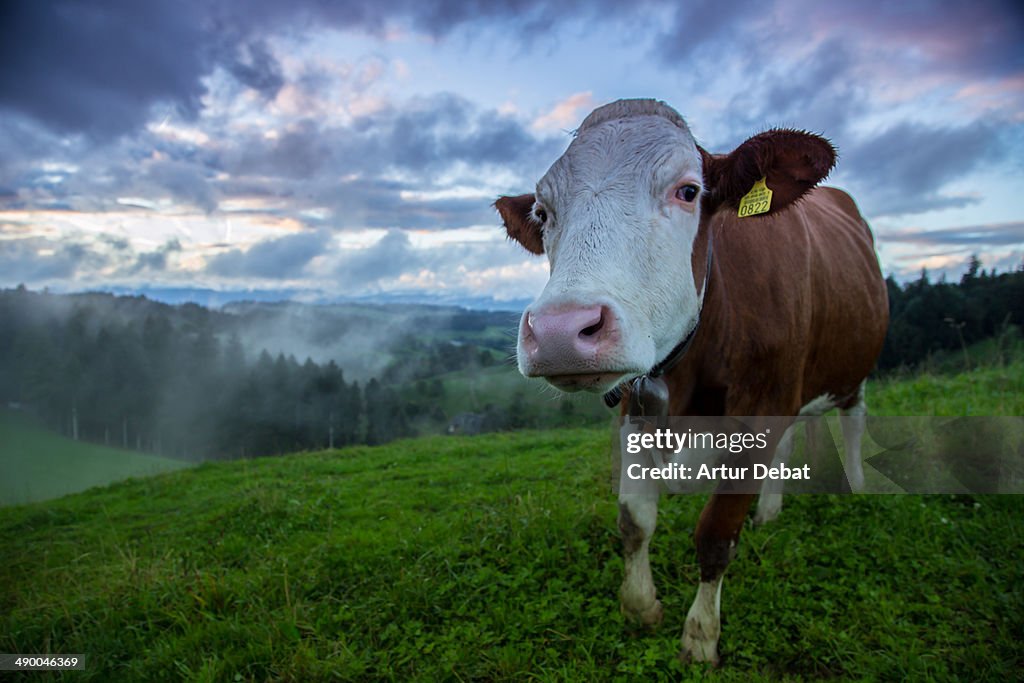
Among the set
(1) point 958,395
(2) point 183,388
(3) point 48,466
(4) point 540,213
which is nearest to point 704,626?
(4) point 540,213

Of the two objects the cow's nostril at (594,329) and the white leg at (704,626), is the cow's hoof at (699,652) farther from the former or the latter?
the cow's nostril at (594,329)

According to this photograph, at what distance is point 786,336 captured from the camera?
132 inches

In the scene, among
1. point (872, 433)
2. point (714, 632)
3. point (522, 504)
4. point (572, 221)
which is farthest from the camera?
point (872, 433)

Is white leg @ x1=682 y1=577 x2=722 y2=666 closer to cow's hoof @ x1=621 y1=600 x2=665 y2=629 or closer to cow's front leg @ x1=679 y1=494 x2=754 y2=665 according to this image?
cow's front leg @ x1=679 y1=494 x2=754 y2=665

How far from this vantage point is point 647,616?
3402 millimetres

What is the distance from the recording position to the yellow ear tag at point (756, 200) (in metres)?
2.89

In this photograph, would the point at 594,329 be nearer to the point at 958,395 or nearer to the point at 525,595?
the point at 525,595

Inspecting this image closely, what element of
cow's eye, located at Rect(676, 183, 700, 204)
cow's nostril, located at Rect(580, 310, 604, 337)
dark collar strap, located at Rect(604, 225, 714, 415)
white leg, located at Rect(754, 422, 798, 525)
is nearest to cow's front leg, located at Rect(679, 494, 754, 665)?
dark collar strap, located at Rect(604, 225, 714, 415)

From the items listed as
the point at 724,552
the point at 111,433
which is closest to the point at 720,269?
the point at 724,552

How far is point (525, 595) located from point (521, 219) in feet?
8.31

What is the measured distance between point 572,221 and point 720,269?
131 cm

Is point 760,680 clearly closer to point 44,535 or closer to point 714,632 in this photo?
point 714,632

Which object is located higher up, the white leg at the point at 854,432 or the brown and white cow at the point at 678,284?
the brown and white cow at the point at 678,284

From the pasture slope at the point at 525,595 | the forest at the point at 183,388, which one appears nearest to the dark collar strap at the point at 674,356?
the pasture slope at the point at 525,595
